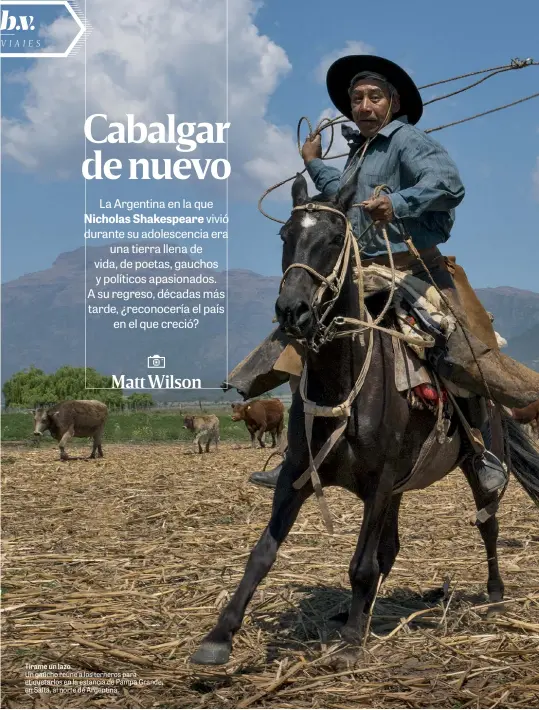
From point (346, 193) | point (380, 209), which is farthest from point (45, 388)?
point (346, 193)

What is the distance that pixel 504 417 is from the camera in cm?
811

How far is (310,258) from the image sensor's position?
4855 mm

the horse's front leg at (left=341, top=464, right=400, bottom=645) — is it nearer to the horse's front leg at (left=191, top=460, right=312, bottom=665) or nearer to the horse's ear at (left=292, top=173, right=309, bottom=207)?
the horse's front leg at (left=191, top=460, right=312, bottom=665)

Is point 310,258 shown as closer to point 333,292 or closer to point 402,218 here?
point 333,292

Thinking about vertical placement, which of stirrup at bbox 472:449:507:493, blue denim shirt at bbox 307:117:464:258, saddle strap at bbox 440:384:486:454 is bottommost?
stirrup at bbox 472:449:507:493

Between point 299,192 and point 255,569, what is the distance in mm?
2359

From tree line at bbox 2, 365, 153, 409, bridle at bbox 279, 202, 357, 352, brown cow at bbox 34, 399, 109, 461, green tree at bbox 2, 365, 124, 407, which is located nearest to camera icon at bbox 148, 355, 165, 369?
bridle at bbox 279, 202, 357, 352

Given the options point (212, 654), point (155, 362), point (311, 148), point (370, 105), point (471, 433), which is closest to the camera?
point (212, 654)

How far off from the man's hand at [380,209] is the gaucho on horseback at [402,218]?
0.27 metres

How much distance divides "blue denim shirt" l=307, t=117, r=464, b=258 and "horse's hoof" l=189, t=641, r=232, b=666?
2.99m

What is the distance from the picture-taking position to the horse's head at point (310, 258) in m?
4.57

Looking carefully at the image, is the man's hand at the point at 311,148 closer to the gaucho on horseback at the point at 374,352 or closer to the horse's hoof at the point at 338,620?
the gaucho on horseback at the point at 374,352

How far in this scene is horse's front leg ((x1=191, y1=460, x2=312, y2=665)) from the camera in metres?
4.99

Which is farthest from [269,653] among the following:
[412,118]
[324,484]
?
[412,118]
